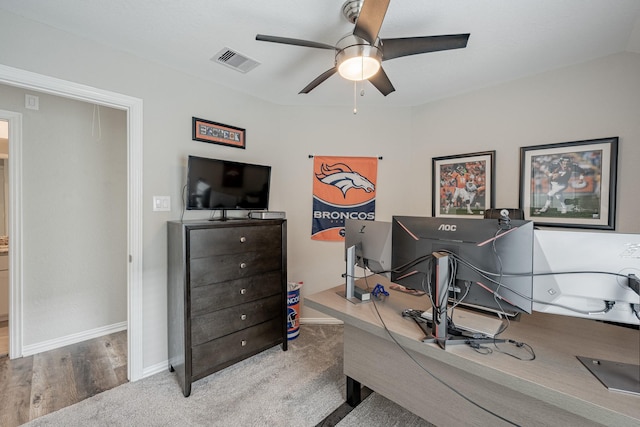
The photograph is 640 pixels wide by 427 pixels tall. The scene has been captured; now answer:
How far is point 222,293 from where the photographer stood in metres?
2.23

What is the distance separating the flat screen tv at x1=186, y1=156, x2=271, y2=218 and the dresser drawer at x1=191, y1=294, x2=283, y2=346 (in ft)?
2.85

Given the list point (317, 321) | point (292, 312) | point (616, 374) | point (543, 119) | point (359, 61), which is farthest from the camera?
point (317, 321)

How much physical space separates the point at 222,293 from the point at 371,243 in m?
1.30

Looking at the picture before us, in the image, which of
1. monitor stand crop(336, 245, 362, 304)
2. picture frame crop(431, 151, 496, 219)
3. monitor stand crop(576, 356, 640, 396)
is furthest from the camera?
picture frame crop(431, 151, 496, 219)

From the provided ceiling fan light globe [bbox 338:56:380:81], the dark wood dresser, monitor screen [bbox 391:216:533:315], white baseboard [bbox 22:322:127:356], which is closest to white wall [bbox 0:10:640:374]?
the dark wood dresser

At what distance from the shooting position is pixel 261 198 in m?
2.85

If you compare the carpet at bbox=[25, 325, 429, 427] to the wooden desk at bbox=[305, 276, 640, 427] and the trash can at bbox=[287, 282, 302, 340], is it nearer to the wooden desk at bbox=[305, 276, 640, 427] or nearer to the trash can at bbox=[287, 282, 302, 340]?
the wooden desk at bbox=[305, 276, 640, 427]

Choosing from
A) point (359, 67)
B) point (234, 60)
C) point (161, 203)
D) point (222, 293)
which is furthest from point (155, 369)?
point (359, 67)

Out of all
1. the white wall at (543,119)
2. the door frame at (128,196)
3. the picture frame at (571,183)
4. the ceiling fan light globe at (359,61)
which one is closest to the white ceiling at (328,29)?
the white wall at (543,119)

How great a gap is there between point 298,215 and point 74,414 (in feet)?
7.89

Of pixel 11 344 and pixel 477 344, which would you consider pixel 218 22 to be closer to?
pixel 477 344

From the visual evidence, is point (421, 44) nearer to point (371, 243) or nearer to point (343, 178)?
point (371, 243)

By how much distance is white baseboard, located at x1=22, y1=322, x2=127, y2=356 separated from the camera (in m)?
2.55

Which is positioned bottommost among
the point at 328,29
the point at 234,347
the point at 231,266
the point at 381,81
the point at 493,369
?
the point at 234,347
